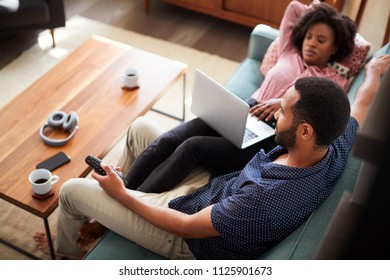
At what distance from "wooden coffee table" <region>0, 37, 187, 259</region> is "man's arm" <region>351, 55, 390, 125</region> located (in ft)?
3.10

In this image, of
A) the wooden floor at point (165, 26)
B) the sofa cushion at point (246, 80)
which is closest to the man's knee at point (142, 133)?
the sofa cushion at point (246, 80)

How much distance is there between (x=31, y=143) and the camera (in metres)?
2.20

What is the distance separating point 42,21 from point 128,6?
0.84m

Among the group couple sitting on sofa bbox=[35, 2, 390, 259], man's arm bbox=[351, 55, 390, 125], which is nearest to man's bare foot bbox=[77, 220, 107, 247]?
couple sitting on sofa bbox=[35, 2, 390, 259]

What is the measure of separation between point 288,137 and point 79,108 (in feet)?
3.80

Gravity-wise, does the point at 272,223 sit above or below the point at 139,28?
above

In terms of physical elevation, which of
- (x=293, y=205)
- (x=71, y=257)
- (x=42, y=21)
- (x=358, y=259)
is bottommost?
(x=71, y=257)

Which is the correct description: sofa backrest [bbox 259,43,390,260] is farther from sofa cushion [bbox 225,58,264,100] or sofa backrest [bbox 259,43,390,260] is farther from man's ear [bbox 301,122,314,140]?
sofa cushion [bbox 225,58,264,100]

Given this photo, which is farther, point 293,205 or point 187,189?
point 187,189

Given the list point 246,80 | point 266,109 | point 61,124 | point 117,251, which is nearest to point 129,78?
point 61,124

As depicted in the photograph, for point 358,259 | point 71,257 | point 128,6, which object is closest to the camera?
point 358,259

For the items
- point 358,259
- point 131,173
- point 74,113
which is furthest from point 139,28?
point 358,259

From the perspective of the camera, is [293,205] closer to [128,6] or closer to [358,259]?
[358,259]

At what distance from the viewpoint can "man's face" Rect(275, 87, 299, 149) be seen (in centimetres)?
159
